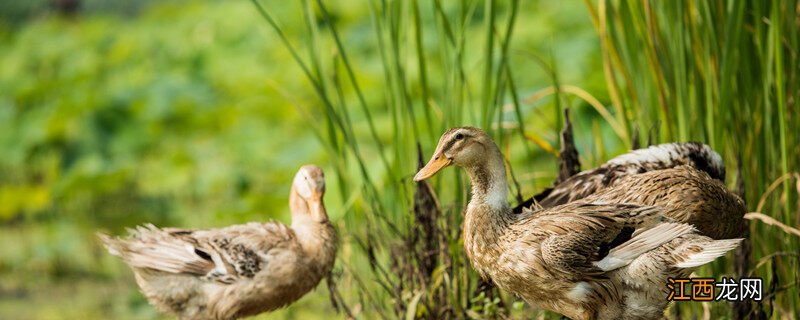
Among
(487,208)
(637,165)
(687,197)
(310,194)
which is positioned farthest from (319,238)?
(687,197)

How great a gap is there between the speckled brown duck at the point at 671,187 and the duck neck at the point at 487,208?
373 mm

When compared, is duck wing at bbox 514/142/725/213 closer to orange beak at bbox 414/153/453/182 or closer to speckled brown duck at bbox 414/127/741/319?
speckled brown duck at bbox 414/127/741/319

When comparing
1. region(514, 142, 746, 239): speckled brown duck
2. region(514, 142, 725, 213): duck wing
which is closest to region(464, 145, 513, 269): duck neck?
region(514, 142, 746, 239): speckled brown duck

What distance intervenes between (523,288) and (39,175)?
6183 mm

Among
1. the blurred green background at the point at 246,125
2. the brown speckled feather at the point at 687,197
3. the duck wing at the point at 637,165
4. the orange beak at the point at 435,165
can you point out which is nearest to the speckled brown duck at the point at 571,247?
the orange beak at the point at 435,165

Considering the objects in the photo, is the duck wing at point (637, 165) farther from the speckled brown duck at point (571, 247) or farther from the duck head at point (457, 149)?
the duck head at point (457, 149)

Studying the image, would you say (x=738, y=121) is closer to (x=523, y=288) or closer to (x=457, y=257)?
(x=457, y=257)

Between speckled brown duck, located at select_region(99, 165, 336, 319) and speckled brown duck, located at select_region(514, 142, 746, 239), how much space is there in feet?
2.26

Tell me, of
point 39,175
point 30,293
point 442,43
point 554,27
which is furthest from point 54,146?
point 442,43

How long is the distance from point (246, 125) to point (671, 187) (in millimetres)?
5040

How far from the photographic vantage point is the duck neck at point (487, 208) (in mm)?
3062

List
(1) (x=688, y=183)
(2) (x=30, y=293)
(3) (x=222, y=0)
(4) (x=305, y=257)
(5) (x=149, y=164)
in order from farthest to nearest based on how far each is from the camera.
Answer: (3) (x=222, y=0) → (5) (x=149, y=164) → (2) (x=30, y=293) → (4) (x=305, y=257) → (1) (x=688, y=183)

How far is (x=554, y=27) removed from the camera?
8570 millimetres

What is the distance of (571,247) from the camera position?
→ 2973 millimetres
